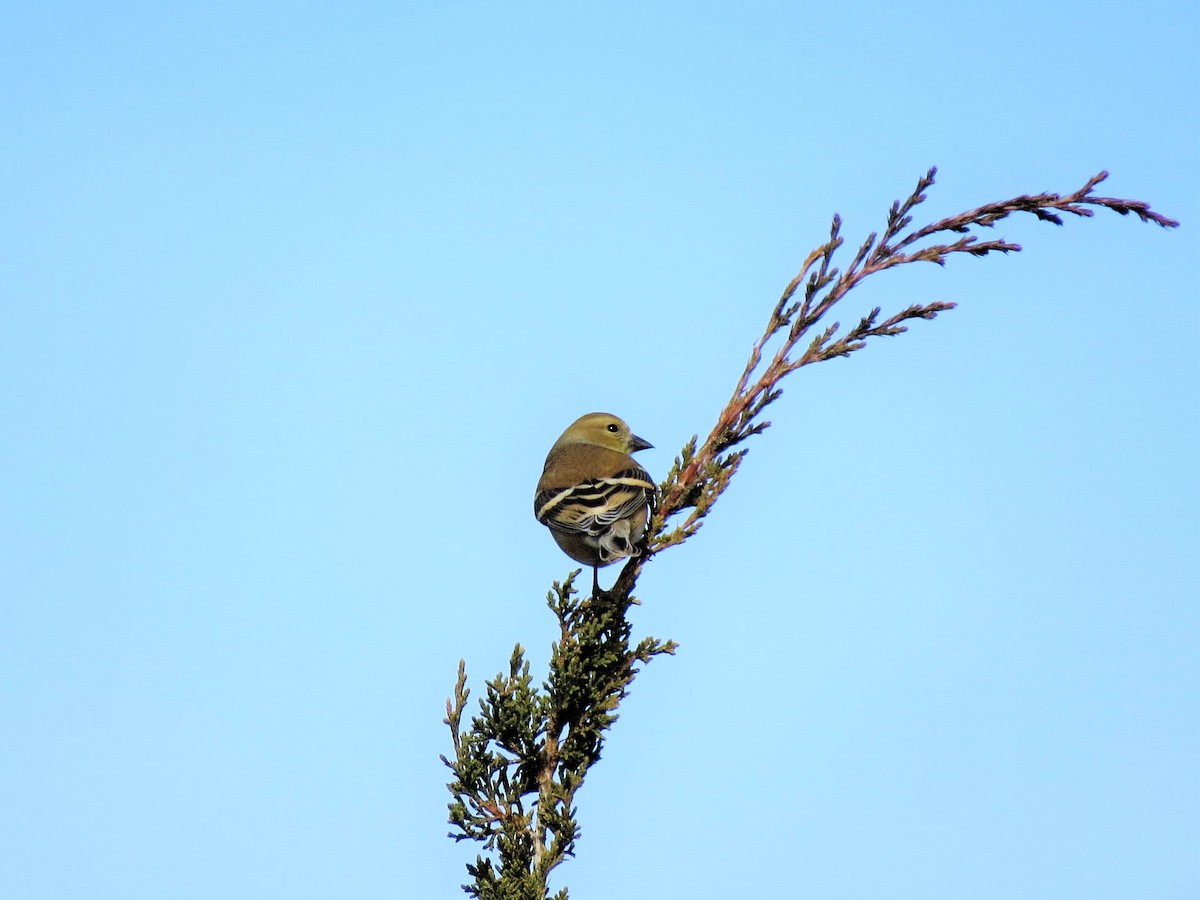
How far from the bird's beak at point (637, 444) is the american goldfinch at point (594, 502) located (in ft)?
0.55

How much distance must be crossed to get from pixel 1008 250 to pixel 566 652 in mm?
2452

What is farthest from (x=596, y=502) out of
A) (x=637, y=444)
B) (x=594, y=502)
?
(x=637, y=444)

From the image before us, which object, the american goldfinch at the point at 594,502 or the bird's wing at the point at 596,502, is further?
the bird's wing at the point at 596,502

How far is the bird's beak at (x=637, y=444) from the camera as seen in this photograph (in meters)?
8.32

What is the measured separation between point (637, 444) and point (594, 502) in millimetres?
1841

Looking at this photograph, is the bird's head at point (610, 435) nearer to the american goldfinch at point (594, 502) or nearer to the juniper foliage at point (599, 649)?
the american goldfinch at point (594, 502)

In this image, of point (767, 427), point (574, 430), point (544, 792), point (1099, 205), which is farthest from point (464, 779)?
point (574, 430)

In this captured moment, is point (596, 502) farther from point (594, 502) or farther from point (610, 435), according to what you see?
point (610, 435)

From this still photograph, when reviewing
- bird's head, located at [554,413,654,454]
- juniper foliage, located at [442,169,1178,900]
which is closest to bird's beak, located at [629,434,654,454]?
bird's head, located at [554,413,654,454]

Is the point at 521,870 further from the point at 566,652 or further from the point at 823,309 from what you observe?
the point at 823,309

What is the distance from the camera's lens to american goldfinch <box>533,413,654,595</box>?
6.20 metres

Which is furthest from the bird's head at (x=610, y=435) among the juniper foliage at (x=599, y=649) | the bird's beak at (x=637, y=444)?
the juniper foliage at (x=599, y=649)

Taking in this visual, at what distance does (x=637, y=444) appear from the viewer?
8.32 metres

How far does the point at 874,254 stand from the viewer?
5.04m
